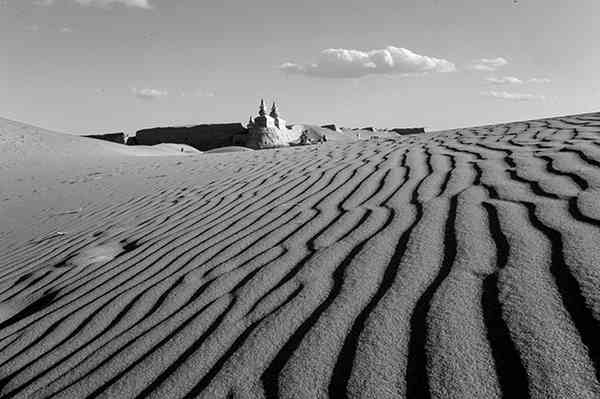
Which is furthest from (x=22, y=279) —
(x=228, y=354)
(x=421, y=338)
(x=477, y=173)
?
(x=477, y=173)

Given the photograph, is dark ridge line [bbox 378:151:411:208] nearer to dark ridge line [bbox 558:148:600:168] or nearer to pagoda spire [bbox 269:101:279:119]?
dark ridge line [bbox 558:148:600:168]

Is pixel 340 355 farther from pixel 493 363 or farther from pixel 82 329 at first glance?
pixel 82 329

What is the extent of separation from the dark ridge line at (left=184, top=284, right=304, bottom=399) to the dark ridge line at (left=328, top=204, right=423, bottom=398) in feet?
0.99

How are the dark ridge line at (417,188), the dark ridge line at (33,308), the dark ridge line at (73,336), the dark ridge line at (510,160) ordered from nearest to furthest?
the dark ridge line at (73,336)
the dark ridge line at (33,308)
the dark ridge line at (417,188)
the dark ridge line at (510,160)

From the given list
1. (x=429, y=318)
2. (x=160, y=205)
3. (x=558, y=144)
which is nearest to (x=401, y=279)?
(x=429, y=318)

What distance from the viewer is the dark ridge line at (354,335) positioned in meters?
1.21

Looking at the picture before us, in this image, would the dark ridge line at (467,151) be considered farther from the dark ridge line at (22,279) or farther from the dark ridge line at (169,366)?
the dark ridge line at (22,279)

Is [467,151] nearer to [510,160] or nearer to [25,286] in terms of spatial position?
[510,160]

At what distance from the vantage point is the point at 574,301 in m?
1.36

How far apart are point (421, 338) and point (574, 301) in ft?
1.39

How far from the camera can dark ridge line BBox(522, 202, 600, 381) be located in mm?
1163

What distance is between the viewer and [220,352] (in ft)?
4.94

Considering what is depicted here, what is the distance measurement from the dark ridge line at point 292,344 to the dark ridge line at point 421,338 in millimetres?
299

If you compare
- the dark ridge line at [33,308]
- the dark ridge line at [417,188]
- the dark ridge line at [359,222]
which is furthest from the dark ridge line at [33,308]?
the dark ridge line at [417,188]
